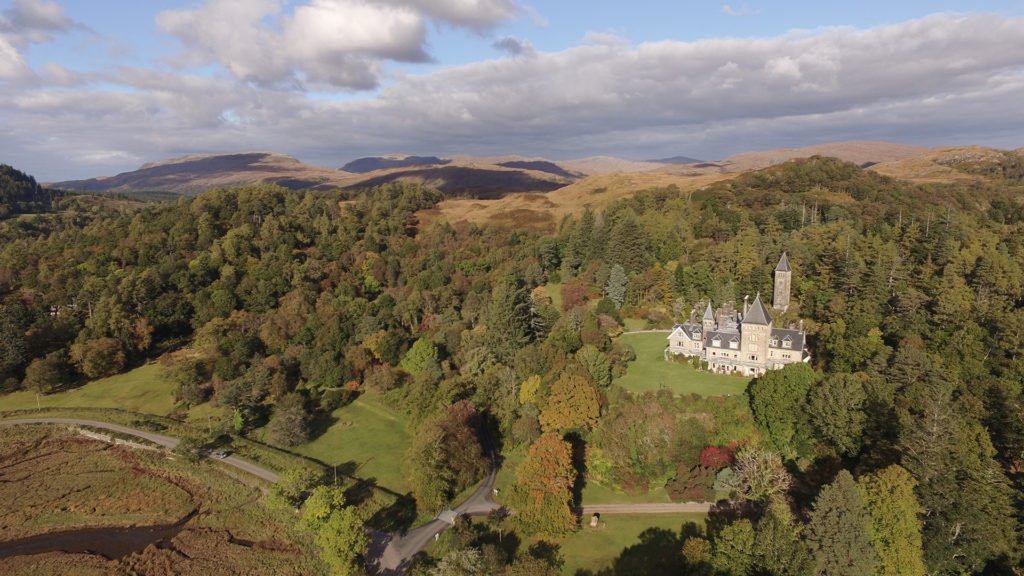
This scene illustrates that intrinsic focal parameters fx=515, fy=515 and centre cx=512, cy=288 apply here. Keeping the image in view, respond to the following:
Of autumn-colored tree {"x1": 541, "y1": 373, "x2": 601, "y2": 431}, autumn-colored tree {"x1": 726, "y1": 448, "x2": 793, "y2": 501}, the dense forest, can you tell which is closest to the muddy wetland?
the dense forest

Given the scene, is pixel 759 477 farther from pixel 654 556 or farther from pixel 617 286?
pixel 617 286

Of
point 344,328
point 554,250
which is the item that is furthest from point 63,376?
point 554,250

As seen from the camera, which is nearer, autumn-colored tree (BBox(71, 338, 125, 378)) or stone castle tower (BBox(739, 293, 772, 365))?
stone castle tower (BBox(739, 293, 772, 365))

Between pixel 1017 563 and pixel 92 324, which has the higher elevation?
pixel 92 324

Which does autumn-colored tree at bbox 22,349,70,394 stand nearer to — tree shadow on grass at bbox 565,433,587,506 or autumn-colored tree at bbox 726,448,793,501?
tree shadow on grass at bbox 565,433,587,506

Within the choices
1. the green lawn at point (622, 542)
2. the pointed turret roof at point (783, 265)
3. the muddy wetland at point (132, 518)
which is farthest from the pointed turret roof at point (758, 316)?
the muddy wetland at point (132, 518)

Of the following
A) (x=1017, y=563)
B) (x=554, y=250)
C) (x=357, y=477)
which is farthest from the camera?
(x=554, y=250)

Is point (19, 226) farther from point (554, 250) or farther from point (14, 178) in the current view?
point (554, 250)
